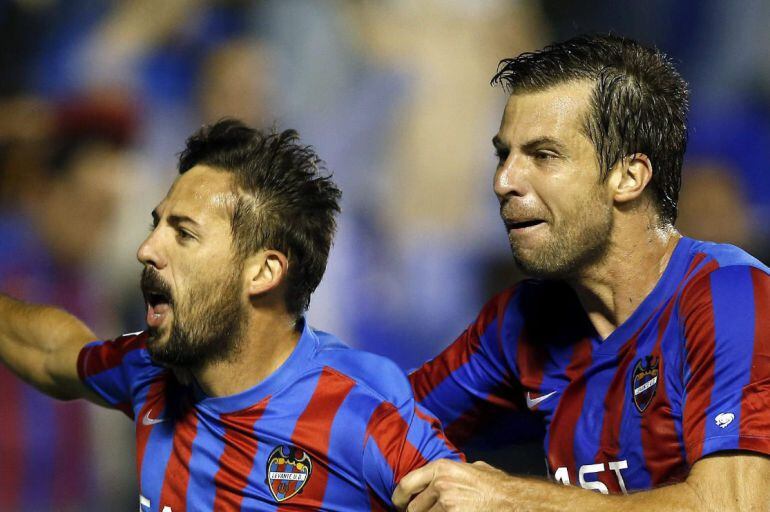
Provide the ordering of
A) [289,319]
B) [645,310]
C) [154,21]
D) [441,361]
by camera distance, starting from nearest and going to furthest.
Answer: [645,310]
[289,319]
[441,361]
[154,21]

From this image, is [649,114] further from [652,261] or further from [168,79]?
[168,79]

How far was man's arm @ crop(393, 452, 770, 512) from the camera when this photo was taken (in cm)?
173

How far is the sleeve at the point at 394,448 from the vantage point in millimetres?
1961

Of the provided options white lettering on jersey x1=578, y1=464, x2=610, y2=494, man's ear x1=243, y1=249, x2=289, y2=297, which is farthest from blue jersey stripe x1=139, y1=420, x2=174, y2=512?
white lettering on jersey x1=578, y1=464, x2=610, y2=494

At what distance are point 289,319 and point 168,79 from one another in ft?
6.47

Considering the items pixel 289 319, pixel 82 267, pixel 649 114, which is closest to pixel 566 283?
pixel 649 114

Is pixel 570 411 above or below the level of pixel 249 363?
below

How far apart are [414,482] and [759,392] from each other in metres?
0.64

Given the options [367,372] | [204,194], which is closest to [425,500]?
[367,372]

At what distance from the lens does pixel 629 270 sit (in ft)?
6.84

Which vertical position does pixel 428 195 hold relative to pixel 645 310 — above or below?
above

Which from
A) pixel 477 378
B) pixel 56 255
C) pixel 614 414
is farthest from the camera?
pixel 56 255

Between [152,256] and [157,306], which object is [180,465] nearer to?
[157,306]

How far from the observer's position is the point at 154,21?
3.98 meters
